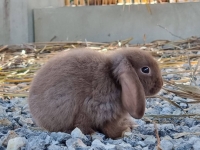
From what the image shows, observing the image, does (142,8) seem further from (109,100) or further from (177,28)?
(109,100)

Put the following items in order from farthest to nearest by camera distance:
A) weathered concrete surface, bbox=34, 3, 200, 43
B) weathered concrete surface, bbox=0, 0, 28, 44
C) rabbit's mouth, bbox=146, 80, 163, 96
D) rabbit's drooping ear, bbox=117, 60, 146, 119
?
weathered concrete surface, bbox=34, 3, 200, 43 → weathered concrete surface, bbox=0, 0, 28, 44 → rabbit's mouth, bbox=146, 80, 163, 96 → rabbit's drooping ear, bbox=117, 60, 146, 119

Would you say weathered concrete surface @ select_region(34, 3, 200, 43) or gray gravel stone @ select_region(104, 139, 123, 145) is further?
weathered concrete surface @ select_region(34, 3, 200, 43)

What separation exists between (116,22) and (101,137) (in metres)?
4.70

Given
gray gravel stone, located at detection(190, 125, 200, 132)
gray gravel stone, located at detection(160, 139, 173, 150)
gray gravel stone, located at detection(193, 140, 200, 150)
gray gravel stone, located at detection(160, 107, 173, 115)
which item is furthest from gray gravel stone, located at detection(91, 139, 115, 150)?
gray gravel stone, located at detection(160, 107, 173, 115)

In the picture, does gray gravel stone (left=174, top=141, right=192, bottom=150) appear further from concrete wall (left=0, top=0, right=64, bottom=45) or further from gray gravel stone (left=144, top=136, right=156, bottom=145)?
concrete wall (left=0, top=0, right=64, bottom=45)

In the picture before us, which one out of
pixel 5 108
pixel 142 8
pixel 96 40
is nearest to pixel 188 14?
pixel 142 8

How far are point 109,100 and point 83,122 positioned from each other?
16cm

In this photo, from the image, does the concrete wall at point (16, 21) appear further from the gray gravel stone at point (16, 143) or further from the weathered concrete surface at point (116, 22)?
the gray gravel stone at point (16, 143)

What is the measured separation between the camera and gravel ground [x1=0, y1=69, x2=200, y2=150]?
6.55 ft

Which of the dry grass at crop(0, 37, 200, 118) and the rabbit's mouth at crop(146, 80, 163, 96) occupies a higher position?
the rabbit's mouth at crop(146, 80, 163, 96)

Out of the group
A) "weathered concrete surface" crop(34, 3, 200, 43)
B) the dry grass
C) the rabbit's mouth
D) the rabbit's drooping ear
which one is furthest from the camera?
"weathered concrete surface" crop(34, 3, 200, 43)

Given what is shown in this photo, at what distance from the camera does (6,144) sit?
208 cm

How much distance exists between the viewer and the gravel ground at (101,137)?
200cm

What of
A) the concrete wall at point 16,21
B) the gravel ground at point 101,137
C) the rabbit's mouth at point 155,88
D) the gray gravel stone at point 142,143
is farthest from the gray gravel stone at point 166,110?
the concrete wall at point 16,21
